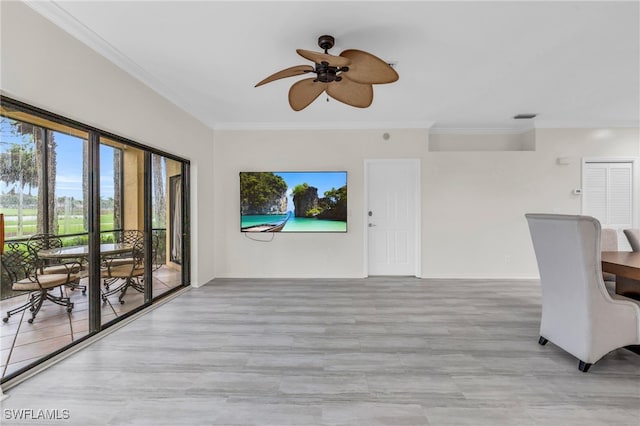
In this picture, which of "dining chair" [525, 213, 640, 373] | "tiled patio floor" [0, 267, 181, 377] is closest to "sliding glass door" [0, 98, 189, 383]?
"tiled patio floor" [0, 267, 181, 377]

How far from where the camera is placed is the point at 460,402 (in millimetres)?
1807

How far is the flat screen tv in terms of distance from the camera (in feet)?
16.0

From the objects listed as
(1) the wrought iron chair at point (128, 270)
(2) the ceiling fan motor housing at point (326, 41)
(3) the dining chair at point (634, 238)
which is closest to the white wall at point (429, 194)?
(1) the wrought iron chair at point (128, 270)

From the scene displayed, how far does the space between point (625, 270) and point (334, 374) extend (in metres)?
2.25

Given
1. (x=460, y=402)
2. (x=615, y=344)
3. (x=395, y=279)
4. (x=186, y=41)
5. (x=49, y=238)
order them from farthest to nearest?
(x=395, y=279), (x=186, y=41), (x=49, y=238), (x=615, y=344), (x=460, y=402)

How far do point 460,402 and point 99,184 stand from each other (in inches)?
131

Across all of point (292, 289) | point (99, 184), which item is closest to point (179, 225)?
point (99, 184)

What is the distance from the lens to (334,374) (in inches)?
82.6

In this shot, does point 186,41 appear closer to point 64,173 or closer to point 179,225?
point 64,173

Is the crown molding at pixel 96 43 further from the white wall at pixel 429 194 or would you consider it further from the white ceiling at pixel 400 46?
the white wall at pixel 429 194

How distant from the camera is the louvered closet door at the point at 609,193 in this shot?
486 cm

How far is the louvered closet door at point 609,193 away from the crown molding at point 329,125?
9.29ft

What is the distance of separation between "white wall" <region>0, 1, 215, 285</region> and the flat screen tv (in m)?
1.14

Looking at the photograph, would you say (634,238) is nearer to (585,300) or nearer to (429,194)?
(585,300)
